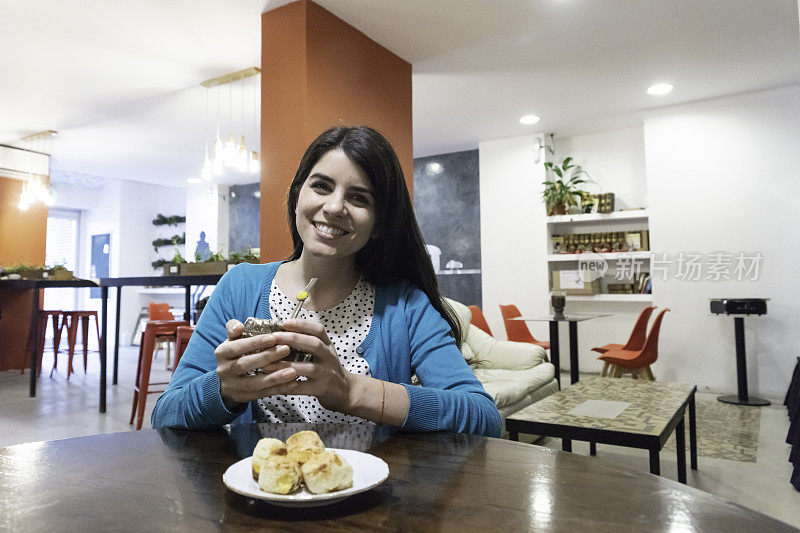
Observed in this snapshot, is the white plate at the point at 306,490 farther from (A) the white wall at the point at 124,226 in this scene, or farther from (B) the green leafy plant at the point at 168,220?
(B) the green leafy plant at the point at 168,220

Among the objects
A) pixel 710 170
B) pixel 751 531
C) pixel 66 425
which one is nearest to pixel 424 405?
pixel 751 531

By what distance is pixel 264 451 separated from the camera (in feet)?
2.09

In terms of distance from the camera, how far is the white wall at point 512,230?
6.68 metres

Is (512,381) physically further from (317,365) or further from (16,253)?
(16,253)

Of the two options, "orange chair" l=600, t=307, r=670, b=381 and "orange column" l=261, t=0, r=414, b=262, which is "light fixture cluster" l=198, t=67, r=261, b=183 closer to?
"orange column" l=261, t=0, r=414, b=262

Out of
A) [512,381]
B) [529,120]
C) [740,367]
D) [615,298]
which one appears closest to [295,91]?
[512,381]

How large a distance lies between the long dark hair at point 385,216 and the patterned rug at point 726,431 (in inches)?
112

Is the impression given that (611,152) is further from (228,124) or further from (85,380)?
(85,380)

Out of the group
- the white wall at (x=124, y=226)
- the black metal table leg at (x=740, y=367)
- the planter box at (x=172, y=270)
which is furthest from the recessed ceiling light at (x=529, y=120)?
the white wall at (x=124, y=226)

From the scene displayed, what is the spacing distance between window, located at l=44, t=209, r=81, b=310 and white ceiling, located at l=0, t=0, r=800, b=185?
12.3 feet

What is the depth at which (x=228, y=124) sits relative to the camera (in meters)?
6.33

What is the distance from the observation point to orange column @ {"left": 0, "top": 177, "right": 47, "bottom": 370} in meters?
6.86

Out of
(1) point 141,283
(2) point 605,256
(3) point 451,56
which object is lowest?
(1) point 141,283

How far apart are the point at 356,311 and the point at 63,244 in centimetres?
1078
